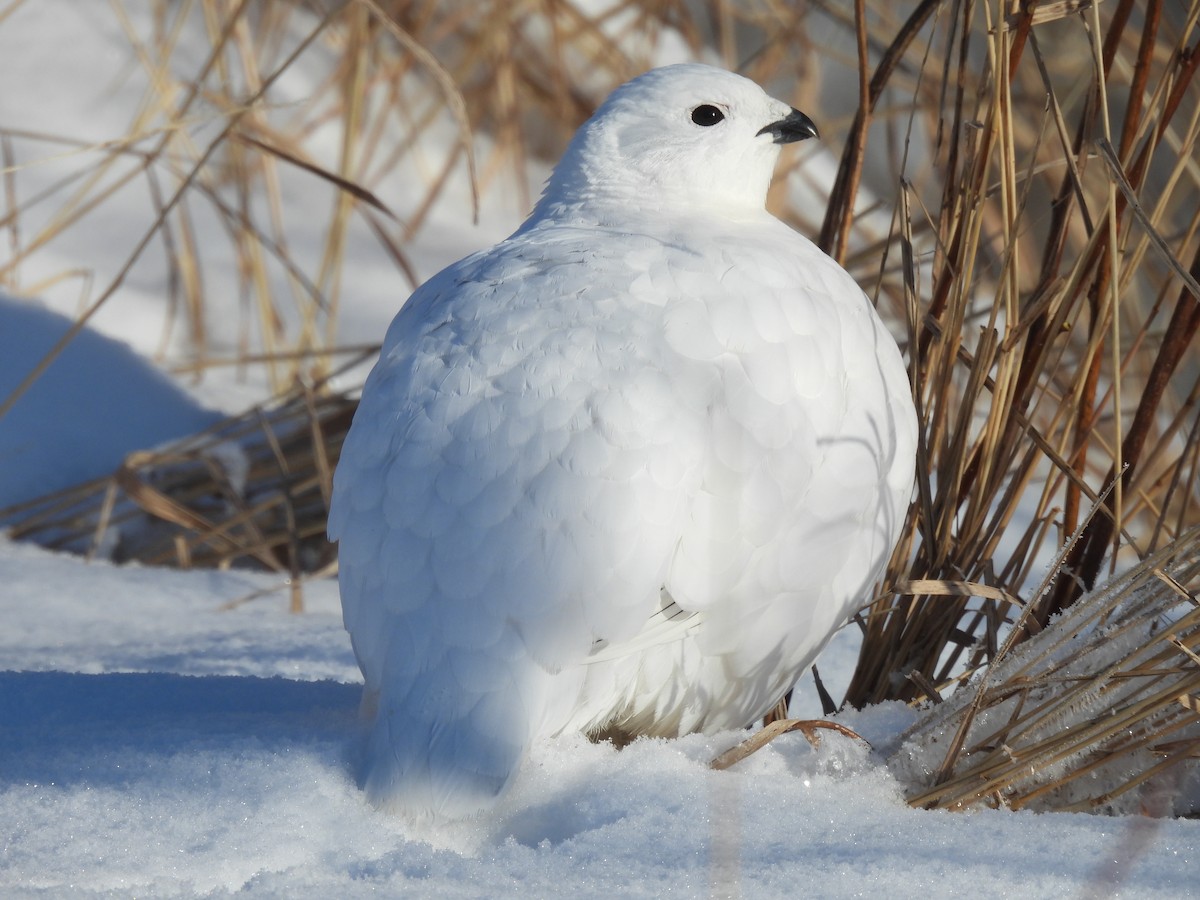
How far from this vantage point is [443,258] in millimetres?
4648

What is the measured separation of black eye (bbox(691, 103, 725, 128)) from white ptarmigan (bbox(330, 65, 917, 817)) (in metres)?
0.35

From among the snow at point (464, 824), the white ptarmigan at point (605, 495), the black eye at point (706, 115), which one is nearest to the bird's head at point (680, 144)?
the black eye at point (706, 115)

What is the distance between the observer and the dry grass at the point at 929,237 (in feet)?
5.05

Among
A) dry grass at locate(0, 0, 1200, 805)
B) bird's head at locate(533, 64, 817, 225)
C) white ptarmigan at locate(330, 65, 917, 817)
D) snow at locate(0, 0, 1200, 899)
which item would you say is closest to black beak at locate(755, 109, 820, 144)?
bird's head at locate(533, 64, 817, 225)

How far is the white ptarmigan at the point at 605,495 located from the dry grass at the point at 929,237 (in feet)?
0.52

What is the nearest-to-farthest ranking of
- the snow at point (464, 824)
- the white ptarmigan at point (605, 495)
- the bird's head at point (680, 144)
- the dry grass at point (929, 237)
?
the snow at point (464, 824)
the white ptarmigan at point (605, 495)
the dry grass at point (929, 237)
the bird's head at point (680, 144)

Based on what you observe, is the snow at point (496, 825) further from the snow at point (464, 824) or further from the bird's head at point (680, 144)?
the bird's head at point (680, 144)

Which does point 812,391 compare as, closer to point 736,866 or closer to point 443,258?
point 736,866

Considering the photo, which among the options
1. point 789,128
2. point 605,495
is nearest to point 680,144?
point 789,128

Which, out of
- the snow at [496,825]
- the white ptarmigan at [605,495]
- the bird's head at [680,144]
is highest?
the bird's head at [680,144]

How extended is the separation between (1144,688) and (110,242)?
3.75 metres

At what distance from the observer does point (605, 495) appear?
1.27 m

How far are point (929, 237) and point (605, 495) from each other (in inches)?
55.2

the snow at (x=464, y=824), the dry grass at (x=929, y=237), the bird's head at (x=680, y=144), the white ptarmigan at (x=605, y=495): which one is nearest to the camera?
the snow at (x=464, y=824)
